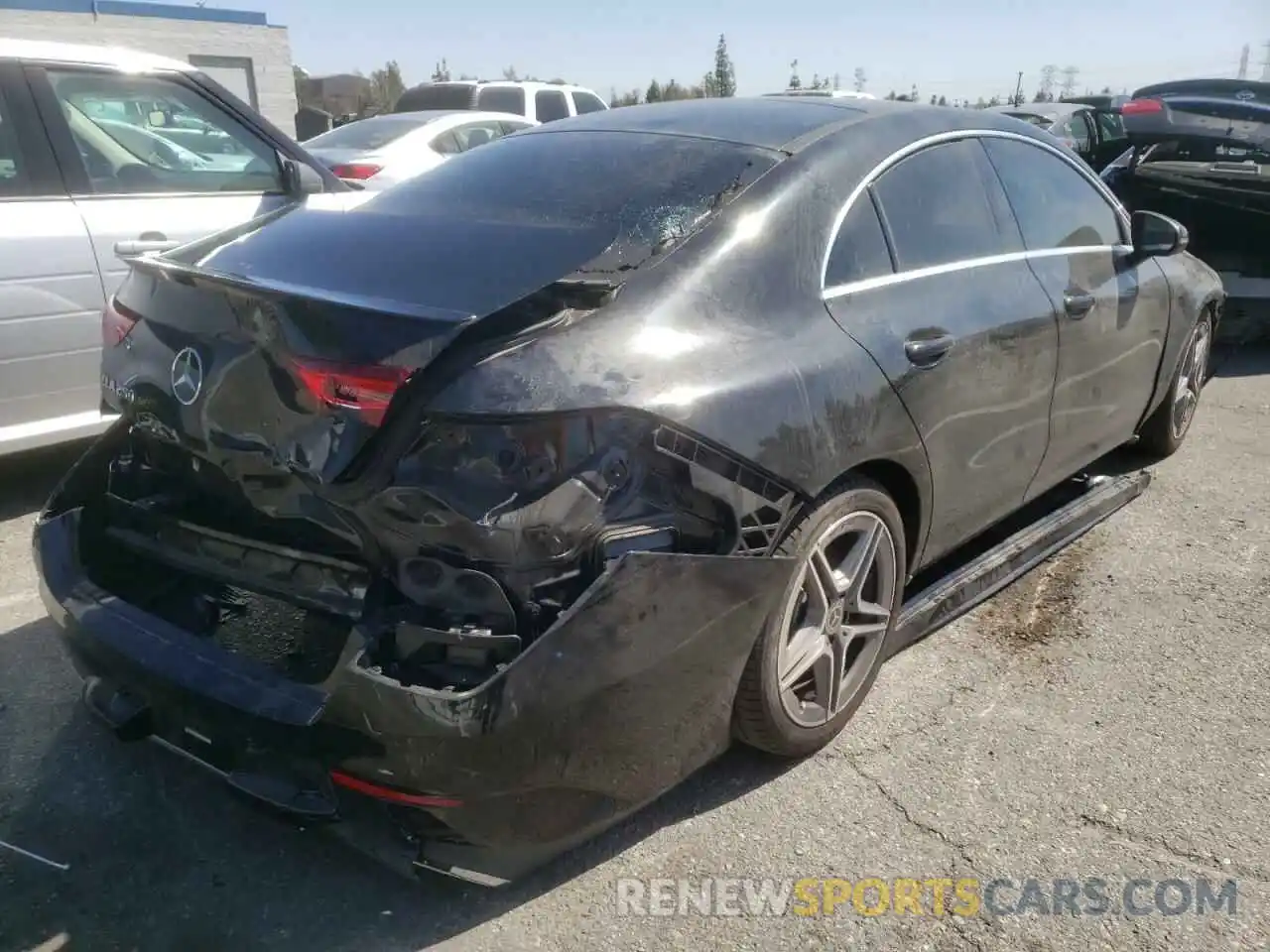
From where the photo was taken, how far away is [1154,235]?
13.3 feet

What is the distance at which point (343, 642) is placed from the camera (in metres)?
2.12

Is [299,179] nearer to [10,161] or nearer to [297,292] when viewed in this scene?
[10,161]

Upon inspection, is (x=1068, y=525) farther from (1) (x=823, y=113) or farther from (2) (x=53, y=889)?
(2) (x=53, y=889)

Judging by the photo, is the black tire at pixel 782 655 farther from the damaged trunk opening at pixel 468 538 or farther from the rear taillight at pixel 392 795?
the rear taillight at pixel 392 795

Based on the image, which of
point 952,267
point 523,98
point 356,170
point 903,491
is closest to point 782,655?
point 903,491

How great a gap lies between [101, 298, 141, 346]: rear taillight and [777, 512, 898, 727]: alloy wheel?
5.80ft

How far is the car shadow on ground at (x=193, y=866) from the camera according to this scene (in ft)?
7.33

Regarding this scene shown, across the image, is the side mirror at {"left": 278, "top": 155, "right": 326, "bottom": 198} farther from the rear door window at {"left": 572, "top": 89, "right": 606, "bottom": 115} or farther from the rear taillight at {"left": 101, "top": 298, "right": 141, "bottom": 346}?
the rear door window at {"left": 572, "top": 89, "right": 606, "bottom": 115}

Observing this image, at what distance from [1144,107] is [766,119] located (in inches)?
221

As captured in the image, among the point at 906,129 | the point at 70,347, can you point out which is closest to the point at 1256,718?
the point at 906,129

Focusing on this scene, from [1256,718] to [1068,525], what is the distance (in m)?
1.02

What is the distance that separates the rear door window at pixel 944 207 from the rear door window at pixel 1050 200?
0.12 m

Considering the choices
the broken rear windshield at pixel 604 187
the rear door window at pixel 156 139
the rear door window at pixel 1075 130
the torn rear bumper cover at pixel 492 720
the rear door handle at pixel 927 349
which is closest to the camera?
the torn rear bumper cover at pixel 492 720

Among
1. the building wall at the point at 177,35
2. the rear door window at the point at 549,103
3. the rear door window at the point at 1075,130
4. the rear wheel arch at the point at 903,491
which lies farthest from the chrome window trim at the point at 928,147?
the building wall at the point at 177,35
